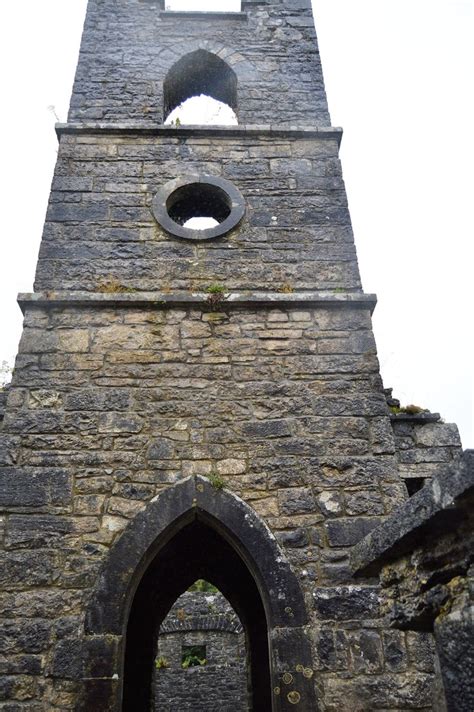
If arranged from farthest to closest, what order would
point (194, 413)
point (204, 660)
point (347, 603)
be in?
point (204, 660), point (194, 413), point (347, 603)

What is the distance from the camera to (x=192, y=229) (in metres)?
5.71

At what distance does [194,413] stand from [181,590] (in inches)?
120

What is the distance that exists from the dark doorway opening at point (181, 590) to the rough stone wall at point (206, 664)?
445 centimetres

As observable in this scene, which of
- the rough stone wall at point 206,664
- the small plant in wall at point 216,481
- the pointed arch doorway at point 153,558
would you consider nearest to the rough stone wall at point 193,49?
the small plant in wall at point 216,481

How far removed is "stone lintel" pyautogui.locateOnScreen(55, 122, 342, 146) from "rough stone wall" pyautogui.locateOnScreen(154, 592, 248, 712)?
8.18 m

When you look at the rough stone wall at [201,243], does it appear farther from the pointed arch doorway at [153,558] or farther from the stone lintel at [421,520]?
the stone lintel at [421,520]

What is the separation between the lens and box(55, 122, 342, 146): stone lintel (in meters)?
6.33

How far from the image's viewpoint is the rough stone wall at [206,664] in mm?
10570

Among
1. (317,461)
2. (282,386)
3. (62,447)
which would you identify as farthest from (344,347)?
(62,447)

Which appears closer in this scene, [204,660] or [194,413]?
[194,413]

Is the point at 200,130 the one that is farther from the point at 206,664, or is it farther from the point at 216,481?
the point at 206,664

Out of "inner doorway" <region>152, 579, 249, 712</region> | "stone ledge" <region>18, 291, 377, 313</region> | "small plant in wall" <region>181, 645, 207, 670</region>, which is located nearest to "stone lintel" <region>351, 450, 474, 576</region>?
"stone ledge" <region>18, 291, 377, 313</region>

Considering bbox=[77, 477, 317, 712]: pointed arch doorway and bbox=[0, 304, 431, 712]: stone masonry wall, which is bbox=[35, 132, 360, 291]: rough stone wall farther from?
bbox=[77, 477, 317, 712]: pointed arch doorway

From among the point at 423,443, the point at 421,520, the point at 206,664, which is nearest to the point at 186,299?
the point at 423,443
